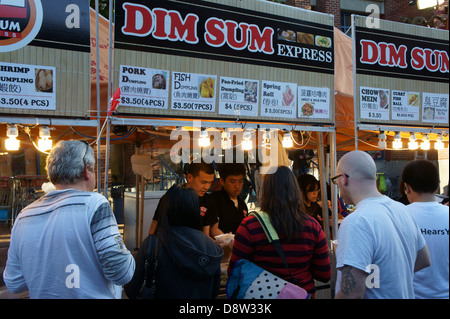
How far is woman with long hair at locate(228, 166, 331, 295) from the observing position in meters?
2.36

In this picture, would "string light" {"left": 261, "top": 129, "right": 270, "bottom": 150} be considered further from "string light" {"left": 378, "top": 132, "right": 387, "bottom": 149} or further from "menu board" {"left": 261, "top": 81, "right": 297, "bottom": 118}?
"string light" {"left": 378, "top": 132, "right": 387, "bottom": 149}

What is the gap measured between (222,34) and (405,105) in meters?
3.42

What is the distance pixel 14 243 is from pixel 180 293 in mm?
1056

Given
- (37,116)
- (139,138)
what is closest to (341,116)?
(139,138)

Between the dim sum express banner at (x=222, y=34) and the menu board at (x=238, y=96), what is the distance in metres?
0.31

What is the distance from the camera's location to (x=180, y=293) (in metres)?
2.17

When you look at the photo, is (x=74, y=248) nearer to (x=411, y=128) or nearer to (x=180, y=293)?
(x=180, y=293)

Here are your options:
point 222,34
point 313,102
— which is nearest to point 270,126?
point 313,102

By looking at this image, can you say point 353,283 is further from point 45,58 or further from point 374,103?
point 374,103

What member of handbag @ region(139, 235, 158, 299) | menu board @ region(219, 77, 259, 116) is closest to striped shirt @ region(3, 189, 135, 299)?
handbag @ region(139, 235, 158, 299)

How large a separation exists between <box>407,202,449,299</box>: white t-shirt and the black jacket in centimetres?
140

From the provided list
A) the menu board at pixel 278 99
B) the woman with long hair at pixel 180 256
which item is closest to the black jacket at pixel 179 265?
the woman with long hair at pixel 180 256

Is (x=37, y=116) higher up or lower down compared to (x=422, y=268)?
higher up

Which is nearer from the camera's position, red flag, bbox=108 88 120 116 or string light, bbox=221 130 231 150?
red flag, bbox=108 88 120 116
